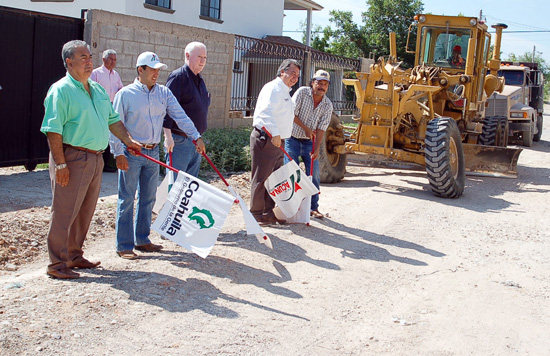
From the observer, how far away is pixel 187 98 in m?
6.51

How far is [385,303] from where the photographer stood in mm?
5352

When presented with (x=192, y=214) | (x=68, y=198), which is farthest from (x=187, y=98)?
(x=68, y=198)

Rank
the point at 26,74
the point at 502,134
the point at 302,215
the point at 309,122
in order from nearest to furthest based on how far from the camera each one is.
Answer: the point at 302,215
the point at 309,122
the point at 26,74
the point at 502,134

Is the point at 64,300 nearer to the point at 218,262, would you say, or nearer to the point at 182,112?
the point at 218,262

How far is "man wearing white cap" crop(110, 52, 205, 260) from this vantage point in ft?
18.7

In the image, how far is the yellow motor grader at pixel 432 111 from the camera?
10.2 m

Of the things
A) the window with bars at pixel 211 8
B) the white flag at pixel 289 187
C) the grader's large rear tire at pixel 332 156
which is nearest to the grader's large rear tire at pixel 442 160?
the grader's large rear tire at pixel 332 156

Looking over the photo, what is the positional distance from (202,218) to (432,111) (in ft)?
21.7

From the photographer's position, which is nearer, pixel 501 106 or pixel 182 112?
pixel 182 112

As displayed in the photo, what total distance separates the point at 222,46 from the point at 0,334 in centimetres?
1098

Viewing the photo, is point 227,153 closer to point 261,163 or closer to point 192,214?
point 261,163

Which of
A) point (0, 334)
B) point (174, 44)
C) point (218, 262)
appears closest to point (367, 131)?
point (174, 44)

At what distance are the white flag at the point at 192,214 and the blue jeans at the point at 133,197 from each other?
0.44m

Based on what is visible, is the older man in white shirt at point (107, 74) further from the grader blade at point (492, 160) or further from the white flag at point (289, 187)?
the grader blade at point (492, 160)
